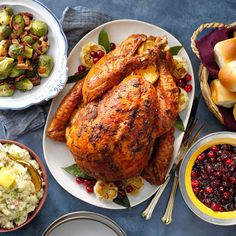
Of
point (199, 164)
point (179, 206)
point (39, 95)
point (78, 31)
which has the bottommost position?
point (179, 206)

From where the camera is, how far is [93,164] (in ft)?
8.52

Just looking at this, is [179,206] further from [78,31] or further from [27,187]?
[78,31]

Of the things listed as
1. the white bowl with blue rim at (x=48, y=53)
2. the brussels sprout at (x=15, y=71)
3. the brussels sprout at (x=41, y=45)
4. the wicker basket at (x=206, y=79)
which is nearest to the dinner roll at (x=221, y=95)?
the wicker basket at (x=206, y=79)

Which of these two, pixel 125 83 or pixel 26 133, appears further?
pixel 26 133

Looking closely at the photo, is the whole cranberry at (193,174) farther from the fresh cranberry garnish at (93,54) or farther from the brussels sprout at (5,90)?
the brussels sprout at (5,90)

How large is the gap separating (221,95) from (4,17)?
1.13 meters

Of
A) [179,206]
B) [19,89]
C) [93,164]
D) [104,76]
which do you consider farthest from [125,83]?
[179,206]

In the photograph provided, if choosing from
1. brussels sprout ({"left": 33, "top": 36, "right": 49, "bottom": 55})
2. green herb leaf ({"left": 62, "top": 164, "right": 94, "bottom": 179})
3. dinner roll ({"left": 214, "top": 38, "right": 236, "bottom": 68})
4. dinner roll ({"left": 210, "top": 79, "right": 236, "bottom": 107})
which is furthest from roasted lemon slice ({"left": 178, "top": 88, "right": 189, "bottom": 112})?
brussels sprout ({"left": 33, "top": 36, "right": 49, "bottom": 55})

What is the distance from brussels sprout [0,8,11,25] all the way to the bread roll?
107 centimetres

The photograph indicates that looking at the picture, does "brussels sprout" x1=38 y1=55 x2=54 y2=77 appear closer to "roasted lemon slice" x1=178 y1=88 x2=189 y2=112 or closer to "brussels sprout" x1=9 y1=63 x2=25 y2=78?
"brussels sprout" x1=9 y1=63 x2=25 y2=78

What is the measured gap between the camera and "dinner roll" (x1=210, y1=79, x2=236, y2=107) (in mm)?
2713

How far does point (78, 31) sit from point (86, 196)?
85 centimetres

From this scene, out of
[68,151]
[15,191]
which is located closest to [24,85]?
[68,151]

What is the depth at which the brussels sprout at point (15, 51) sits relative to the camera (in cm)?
272
